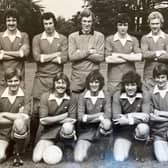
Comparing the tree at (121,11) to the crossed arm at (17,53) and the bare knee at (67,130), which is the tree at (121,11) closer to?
the crossed arm at (17,53)

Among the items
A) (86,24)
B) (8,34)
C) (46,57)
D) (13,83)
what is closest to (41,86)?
(46,57)

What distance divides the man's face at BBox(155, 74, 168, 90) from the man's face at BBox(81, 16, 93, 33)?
569 millimetres

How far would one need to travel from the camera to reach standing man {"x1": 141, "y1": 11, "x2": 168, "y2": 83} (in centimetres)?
262

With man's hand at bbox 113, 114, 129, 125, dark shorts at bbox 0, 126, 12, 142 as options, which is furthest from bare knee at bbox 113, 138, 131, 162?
dark shorts at bbox 0, 126, 12, 142

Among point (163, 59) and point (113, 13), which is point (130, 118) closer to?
point (163, 59)

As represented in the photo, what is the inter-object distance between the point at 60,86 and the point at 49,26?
46cm

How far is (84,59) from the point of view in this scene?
8.58 feet

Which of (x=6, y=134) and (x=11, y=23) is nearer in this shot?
(x=6, y=134)

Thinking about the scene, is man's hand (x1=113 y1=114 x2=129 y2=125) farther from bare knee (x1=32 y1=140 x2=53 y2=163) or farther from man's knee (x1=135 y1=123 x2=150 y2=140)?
bare knee (x1=32 y1=140 x2=53 y2=163)

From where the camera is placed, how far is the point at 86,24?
8.55 feet

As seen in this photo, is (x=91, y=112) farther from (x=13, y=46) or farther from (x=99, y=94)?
(x=13, y=46)

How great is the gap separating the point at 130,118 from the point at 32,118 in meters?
0.67

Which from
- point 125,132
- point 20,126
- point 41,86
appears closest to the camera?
point 20,126

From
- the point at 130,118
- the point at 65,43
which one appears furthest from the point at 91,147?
the point at 65,43
